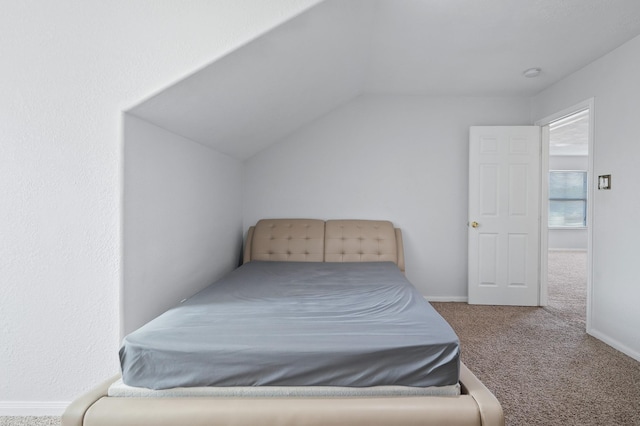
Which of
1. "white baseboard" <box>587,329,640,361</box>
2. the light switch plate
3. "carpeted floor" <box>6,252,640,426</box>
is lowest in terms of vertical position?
"carpeted floor" <box>6,252,640,426</box>

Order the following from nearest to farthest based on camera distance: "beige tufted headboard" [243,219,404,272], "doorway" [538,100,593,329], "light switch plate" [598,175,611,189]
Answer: "light switch plate" [598,175,611,189]
"doorway" [538,100,593,329]
"beige tufted headboard" [243,219,404,272]

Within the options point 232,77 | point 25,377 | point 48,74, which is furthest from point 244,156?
point 25,377

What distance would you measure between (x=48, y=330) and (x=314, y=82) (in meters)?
2.48

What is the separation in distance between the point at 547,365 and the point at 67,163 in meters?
3.30

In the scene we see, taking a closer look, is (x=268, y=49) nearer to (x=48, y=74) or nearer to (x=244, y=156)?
(x=48, y=74)

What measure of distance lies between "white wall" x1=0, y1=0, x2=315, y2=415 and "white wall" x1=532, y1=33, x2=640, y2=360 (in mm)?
2614

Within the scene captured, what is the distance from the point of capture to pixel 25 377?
179 centimetres

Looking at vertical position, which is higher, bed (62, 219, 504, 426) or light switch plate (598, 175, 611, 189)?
light switch plate (598, 175, 611, 189)

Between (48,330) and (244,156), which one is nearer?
(48,330)

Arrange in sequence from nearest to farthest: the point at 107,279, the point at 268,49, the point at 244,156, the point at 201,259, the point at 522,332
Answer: the point at 107,279
the point at 268,49
the point at 201,259
the point at 522,332
the point at 244,156

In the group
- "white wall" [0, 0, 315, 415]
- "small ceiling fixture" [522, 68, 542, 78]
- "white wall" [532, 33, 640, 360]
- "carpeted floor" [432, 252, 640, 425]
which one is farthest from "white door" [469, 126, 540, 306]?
"white wall" [0, 0, 315, 415]

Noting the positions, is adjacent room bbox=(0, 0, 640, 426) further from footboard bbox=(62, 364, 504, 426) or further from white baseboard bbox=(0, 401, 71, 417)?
footboard bbox=(62, 364, 504, 426)

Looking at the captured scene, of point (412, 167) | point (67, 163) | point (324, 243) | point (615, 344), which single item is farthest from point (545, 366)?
point (67, 163)

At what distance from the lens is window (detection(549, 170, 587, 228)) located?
8258 mm
